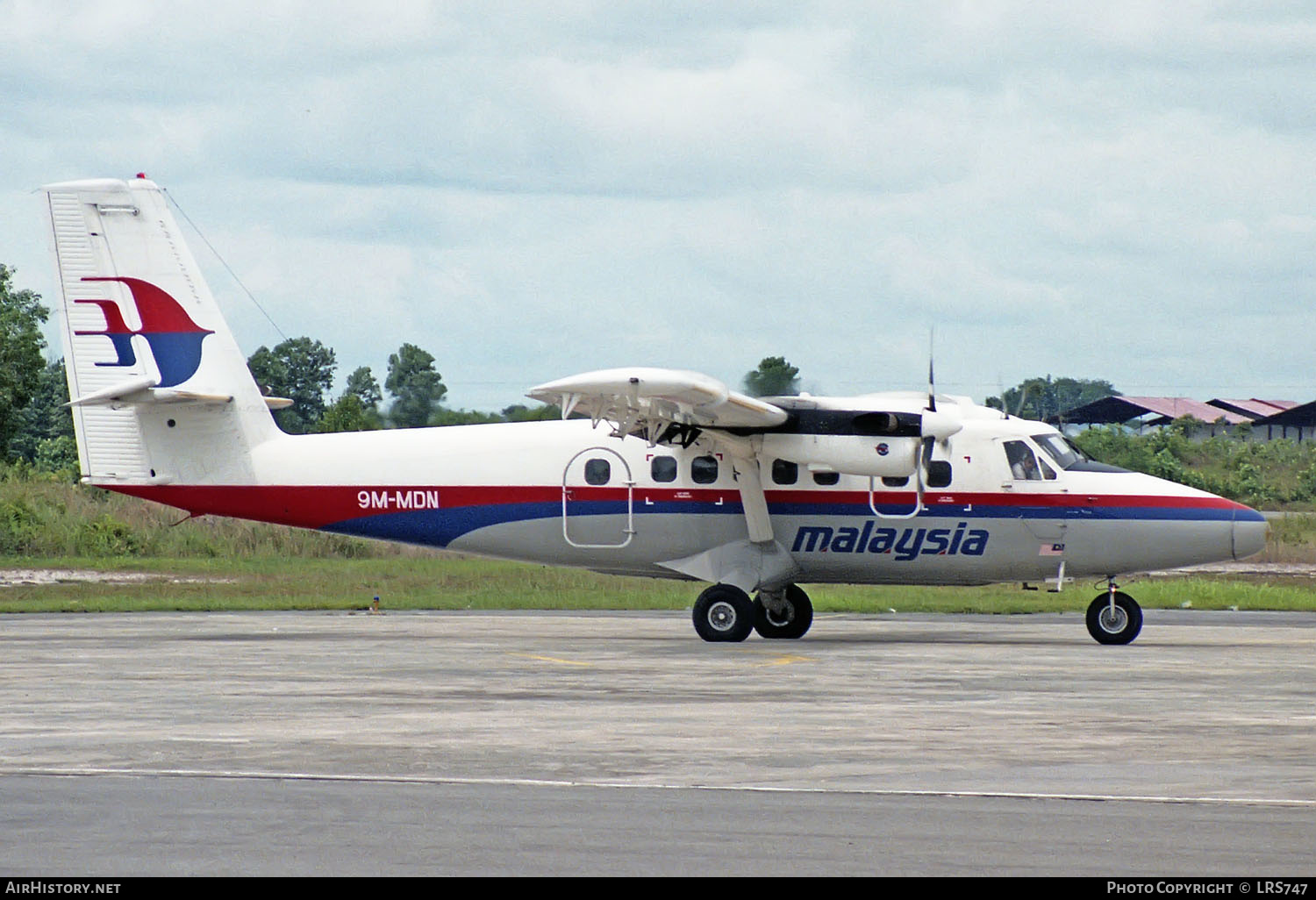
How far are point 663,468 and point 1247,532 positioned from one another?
813cm

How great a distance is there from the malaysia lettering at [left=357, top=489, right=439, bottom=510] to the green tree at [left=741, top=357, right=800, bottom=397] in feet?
16.3

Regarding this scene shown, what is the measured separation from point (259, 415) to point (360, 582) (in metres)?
10.7

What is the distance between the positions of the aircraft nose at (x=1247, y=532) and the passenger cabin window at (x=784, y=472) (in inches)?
239

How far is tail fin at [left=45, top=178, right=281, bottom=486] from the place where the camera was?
24141 millimetres

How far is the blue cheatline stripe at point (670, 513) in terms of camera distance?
23.1m

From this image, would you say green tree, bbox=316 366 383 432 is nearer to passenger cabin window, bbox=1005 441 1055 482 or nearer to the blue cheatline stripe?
the blue cheatline stripe

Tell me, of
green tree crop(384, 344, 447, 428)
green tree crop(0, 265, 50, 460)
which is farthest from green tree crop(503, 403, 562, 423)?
green tree crop(0, 265, 50, 460)

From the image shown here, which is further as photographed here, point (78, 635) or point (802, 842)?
point (78, 635)

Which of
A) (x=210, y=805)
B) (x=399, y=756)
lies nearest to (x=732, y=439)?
(x=399, y=756)

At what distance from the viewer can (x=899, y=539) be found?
23578mm

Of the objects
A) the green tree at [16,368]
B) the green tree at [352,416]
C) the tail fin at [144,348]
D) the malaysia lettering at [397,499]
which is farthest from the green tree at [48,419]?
the malaysia lettering at [397,499]

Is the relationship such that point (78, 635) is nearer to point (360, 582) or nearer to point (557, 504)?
point (557, 504)

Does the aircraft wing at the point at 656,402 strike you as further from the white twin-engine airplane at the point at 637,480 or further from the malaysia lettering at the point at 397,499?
the malaysia lettering at the point at 397,499

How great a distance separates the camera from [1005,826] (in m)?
8.96
